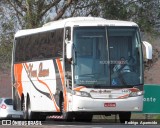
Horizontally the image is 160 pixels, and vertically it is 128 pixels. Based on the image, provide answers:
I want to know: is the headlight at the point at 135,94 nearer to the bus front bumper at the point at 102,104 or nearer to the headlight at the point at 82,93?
the bus front bumper at the point at 102,104

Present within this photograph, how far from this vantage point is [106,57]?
2552cm

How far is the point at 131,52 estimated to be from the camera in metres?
26.0

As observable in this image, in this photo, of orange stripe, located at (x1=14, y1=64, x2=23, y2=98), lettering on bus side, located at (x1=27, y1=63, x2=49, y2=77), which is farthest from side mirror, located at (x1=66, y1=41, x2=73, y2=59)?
orange stripe, located at (x1=14, y1=64, x2=23, y2=98)

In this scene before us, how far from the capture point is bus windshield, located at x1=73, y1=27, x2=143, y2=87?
2536 cm

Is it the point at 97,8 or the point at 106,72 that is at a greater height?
the point at 97,8

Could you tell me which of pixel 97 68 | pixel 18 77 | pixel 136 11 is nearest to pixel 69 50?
pixel 97 68

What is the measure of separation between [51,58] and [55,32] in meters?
1.02

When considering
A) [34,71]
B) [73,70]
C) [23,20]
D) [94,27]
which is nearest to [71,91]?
[73,70]

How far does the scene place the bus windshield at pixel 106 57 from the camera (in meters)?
25.4

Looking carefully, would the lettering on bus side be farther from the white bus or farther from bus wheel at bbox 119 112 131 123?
bus wheel at bbox 119 112 131 123

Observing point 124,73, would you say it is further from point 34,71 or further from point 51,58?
point 34,71

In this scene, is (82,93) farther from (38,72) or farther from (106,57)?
(38,72)

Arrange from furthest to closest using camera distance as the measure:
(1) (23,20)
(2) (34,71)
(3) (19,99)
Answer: (1) (23,20) → (3) (19,99) → (2) (34,71)

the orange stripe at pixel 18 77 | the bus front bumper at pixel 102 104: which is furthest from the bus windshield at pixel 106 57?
the orange stripe at pixel 18 77
